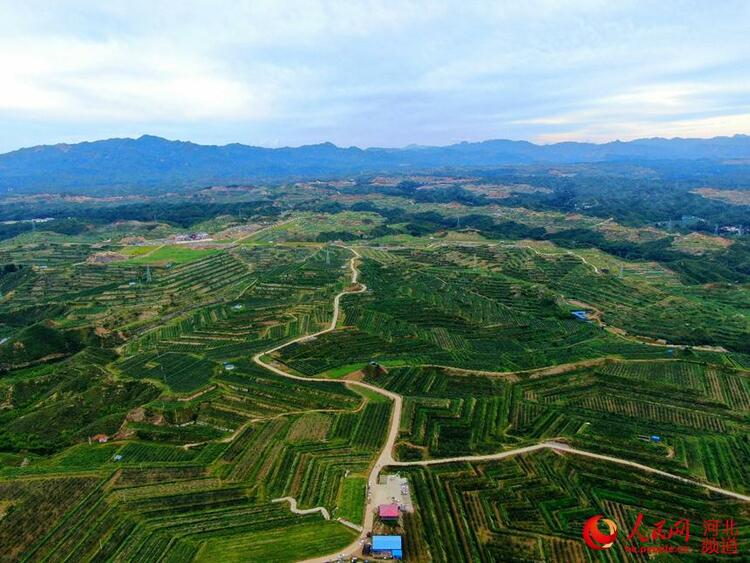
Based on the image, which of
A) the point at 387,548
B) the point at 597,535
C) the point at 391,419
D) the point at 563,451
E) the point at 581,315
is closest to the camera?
the point at 387,548

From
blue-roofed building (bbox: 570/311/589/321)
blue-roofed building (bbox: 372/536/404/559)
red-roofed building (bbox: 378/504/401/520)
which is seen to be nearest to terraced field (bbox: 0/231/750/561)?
red-roofed building (bbox: 378/504/401/520)

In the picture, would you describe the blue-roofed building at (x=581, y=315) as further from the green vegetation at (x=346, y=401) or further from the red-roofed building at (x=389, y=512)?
the red-roofed building at (x=389, y=512)

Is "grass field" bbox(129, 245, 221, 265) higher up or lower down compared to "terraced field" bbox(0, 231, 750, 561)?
higher up

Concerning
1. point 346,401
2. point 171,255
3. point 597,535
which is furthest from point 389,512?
point 171,255

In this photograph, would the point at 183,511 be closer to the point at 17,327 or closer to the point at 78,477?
the point at 78,477

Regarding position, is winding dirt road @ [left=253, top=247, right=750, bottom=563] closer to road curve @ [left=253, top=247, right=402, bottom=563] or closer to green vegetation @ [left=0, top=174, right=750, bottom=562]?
road curve @ [left=253, top=247, right=402, bottom=563]

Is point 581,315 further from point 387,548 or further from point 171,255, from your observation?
point 171,255
